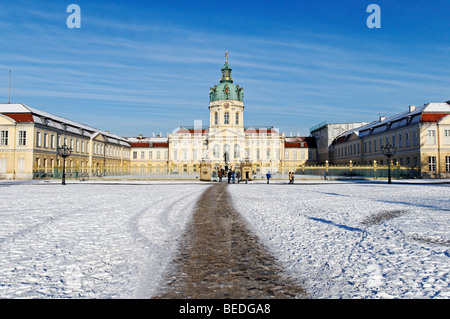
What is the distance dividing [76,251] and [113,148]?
233 feet

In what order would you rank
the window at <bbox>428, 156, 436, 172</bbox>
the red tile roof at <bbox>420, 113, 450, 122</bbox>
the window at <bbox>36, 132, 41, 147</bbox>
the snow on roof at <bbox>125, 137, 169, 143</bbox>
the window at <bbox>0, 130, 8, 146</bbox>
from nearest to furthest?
the red tile roof at <bbox>420, 113, 450, 122</bbox> → the window at <bbox>428, 156, 436, 172</bbox> → the window at <bbox>0, 130, 8, 146</bbox> → the window at <bbox>36, 132, 41, 147</bbox> → the snow on roof at <bbox>125, 137, 169, 143</bbox>

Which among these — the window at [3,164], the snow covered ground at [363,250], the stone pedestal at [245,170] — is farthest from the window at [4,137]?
the snow covered ground at [363,250]

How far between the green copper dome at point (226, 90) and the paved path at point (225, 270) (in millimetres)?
67946

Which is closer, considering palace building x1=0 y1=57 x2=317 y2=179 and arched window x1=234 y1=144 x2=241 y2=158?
palace building x1=0 y1=57 x2=317 y2=179

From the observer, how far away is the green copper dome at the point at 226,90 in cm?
7438

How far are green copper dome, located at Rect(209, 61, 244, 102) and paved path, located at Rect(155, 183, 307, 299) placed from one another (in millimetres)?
67946

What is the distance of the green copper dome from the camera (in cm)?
7438

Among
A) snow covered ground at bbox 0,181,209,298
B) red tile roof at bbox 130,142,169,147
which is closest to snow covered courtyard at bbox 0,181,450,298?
snow covered ground at bbox 0,181,209,298

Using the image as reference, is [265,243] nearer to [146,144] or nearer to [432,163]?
[432,163]

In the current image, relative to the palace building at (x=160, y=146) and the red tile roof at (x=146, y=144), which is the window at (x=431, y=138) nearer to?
the palace building at (x=160, y=146)

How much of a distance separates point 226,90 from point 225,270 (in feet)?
233

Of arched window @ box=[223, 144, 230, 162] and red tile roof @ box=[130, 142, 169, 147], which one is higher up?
red tile roof @ box=[130, 142, 169, 147]

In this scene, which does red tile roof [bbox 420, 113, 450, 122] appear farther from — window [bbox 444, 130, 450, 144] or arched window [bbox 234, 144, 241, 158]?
arched window [bbox 234, 144, 241, 158]
